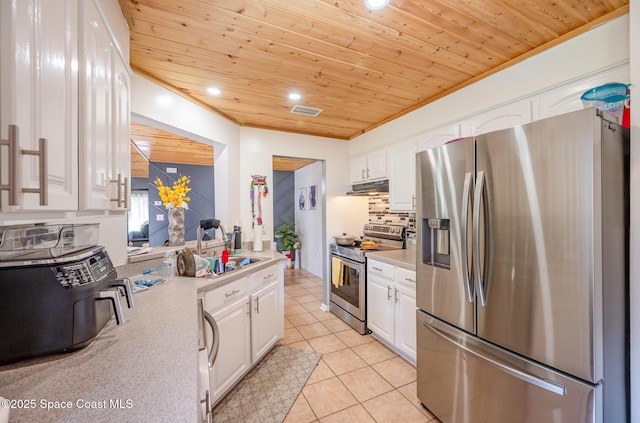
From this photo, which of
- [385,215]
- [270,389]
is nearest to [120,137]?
[270,389]

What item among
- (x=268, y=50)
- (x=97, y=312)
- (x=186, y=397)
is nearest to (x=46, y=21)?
(x=97, y=312)

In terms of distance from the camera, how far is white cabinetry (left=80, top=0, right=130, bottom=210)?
33.2 inches

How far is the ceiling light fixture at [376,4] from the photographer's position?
1.31 meters

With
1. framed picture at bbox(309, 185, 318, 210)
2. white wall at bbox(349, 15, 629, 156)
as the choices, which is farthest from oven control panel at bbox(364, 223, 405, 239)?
framed picture at bbox(309, 185, 318, 210)

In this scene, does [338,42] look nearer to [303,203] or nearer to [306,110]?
[306,110]

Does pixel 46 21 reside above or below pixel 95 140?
above

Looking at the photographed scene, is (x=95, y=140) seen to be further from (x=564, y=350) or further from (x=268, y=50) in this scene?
(x=564, y=350)

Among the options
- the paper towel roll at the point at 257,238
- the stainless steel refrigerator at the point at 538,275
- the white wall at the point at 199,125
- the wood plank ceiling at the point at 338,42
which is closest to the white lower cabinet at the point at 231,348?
the paper towel roll at the point at 257,238

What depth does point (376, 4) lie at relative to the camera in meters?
1.33

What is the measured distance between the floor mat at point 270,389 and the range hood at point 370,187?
195 cm

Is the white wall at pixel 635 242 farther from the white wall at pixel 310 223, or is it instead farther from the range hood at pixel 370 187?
the white wall at pixel 310 223

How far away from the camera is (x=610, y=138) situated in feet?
3.67

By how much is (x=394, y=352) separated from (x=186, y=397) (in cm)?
238

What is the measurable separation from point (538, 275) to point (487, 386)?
677mm
